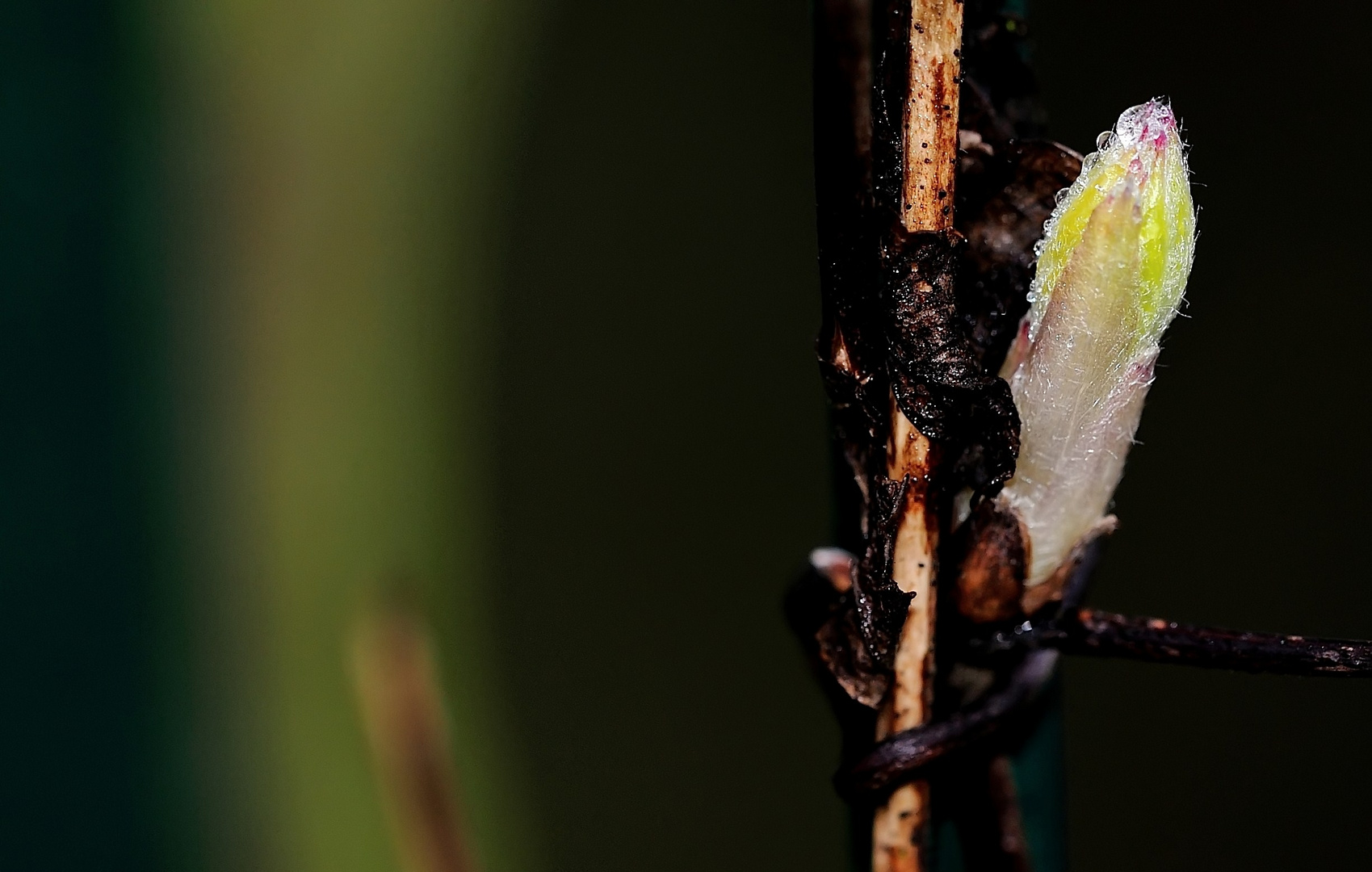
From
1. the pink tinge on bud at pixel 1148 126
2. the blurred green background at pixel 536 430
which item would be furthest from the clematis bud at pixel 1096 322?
the blurred green background at pixel 536 430

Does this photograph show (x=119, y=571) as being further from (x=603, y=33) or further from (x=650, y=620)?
Answer: (x=603, y=33)

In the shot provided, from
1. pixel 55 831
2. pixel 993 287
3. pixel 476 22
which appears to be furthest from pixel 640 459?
pixel 993 287

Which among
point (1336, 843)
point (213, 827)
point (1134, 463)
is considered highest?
point (1134, 463)

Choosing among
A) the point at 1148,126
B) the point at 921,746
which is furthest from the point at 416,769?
the point at 1148,126

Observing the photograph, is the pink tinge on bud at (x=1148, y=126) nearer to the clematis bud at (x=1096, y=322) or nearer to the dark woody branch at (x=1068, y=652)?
the clematis bud at (x=1096, y=322)

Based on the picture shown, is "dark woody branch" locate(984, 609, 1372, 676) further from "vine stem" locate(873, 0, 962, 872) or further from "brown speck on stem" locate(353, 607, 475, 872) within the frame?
"brown speck on stem" locate(353, 607, 475, 872)

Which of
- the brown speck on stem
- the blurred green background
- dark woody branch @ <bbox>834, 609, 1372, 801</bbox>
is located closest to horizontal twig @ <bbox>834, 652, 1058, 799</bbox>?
dark woody branch @ <bbox>834, 609, 1372, 801</bbox>
